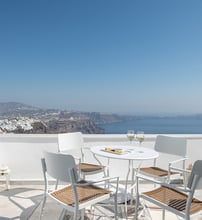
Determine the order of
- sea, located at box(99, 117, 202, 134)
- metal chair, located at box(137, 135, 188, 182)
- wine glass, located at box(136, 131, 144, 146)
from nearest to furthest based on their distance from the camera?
metal chair, located at box(137, 135, 188, 182), wine glass, located at box(136, 131, 144, 146), sea, located at box(99, 117, 202, 134)

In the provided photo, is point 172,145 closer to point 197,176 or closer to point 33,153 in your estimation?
point 197,176

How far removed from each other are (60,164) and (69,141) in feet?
4.36

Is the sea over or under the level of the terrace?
over

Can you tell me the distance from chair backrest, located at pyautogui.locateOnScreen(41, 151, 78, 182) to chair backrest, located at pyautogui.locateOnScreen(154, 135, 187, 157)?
1.60 m

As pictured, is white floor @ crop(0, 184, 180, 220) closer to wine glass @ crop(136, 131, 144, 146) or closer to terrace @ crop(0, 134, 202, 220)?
terrace @ crop(0, 134, 202, 220)

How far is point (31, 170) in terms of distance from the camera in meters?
3.18

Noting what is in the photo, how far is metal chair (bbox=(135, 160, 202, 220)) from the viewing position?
138 centimetres

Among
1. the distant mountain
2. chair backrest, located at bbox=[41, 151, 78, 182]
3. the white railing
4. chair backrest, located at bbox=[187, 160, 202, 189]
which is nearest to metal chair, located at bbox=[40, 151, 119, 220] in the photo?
chair backrest, located at bbox=[41, 151, 78, 182]

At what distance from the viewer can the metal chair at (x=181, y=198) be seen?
4.52ft

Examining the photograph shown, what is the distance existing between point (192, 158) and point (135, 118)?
1164mm

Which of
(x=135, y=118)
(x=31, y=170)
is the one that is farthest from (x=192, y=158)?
(x=31, y=170)

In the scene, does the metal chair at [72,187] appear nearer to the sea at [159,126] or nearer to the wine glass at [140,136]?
the wine glass at [140,136]

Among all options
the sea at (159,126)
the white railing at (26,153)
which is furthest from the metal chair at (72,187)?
the sea at (159,126)

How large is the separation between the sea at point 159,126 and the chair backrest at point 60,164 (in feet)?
5.86
